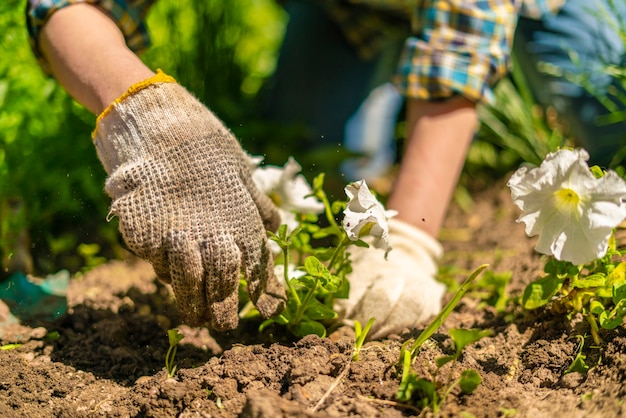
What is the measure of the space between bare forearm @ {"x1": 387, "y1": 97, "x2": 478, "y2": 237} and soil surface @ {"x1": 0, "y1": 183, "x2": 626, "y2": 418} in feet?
0.89

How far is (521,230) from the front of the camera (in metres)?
2.13

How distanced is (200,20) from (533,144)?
4.55 ft

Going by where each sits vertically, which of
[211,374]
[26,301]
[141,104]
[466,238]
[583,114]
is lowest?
[466,238]

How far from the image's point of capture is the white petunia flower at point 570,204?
1014 millimetres

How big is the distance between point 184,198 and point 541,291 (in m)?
0.73

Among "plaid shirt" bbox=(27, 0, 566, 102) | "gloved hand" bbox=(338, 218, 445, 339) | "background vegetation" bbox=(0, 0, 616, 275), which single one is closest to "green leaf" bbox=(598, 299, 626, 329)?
"gloved hand" bbox=(338, 218, 445, 339)

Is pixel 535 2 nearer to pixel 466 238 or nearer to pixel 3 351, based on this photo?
pixel 466 238

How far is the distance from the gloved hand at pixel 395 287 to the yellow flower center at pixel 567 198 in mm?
431

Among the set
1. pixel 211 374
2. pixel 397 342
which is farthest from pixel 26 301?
pixel 397 342

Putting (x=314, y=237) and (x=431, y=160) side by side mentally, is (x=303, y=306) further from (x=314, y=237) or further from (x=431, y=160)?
(x=431, y=160)

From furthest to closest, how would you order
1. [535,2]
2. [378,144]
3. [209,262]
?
1. [378,144]
2. [535,2]
3. [209,262]

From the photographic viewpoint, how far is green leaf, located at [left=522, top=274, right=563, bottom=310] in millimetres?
1212

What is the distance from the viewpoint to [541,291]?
1234 mm

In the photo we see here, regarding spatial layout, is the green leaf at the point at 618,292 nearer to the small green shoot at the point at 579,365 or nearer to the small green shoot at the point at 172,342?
the small green shoot at the point at 579,365
